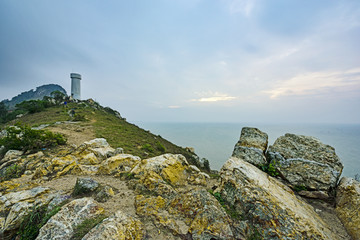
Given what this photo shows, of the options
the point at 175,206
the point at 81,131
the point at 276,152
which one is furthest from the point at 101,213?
the point at 81,131

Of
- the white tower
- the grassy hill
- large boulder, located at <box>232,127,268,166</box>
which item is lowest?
the grassy hill

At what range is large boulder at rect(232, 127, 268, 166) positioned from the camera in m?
9.14

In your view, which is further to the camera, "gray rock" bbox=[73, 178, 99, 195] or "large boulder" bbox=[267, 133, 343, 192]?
"large boulder" bbox=[267, 133, 343, 192]

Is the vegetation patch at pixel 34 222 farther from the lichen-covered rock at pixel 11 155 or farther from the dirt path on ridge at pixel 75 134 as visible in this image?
the dirt path on ridge at pixel 75 134

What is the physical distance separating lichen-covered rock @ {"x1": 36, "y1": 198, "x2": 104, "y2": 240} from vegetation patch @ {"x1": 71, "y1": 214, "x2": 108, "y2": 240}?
12cm

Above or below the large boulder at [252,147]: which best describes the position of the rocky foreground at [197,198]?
below

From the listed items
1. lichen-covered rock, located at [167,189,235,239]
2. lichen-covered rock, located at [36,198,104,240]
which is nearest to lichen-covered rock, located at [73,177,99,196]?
lichen-covered rock, located at [36,198,104,240]

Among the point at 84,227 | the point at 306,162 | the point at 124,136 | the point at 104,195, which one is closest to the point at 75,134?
the point at 124,136

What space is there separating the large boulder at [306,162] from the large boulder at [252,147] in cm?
58

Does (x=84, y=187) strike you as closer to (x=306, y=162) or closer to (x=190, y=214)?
(x=190, y=214)

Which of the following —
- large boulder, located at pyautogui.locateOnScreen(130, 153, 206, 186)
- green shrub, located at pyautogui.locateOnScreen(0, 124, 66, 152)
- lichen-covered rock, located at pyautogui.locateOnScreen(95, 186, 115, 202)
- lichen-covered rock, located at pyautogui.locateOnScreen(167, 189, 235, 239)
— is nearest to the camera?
lichen-covered rock, located at pyautogui.locateOnScreen(167, 189, 235, 239)

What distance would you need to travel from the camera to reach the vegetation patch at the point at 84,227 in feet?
14.3

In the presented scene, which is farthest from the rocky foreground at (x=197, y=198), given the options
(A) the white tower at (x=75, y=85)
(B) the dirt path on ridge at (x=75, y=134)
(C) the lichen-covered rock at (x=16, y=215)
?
(A) the white tower at (x=75, y=85)

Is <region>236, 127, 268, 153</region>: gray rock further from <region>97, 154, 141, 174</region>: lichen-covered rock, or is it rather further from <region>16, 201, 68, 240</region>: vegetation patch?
<region>16, 201, 68, 240</region>: vegetation patch
